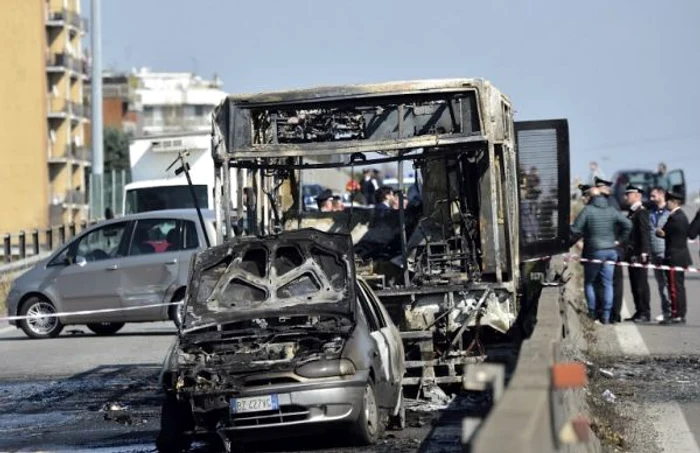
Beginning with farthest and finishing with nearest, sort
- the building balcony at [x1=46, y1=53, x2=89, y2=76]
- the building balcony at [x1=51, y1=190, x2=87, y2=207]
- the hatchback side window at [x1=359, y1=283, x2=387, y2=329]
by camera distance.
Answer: the building balcony at [x1=51, y1=190, x2=87, y2=207], the building balcony at [x1=46, y1=53, x2=89, y2=76], the hatchback side window at [x1=359, y1=283, x2=387, y2=329]

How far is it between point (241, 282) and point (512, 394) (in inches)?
235

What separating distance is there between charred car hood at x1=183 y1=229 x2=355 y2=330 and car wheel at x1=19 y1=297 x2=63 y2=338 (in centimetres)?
1013

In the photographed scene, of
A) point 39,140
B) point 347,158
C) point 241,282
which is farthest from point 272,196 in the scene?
point 39,140

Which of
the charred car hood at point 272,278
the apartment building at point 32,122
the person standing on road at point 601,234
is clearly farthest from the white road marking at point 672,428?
the apartment building at point 32,122

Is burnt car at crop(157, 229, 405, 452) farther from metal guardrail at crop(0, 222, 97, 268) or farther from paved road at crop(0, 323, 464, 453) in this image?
metal guardrail at crop(0, 222, 97, 268)

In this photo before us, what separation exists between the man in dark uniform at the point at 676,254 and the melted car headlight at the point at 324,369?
10.6m

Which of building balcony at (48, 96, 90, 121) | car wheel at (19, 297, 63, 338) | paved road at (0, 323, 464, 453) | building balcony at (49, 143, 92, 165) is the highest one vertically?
building balcony at (48, 96, 90, 121)

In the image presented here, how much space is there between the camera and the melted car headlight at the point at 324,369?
1066 cm

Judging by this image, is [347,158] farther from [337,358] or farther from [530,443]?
[530,443]

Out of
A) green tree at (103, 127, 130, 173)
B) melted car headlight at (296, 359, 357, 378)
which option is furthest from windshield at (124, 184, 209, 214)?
green tree at (103, 127, 130, 173)

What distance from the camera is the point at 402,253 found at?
47.8 ft

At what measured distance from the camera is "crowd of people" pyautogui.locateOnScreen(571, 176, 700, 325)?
807 inches

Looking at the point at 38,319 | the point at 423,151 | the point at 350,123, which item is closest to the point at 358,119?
the point at 350,123

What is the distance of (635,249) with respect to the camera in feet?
69.9
